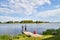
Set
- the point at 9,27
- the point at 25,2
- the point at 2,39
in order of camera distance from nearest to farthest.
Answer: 1. the point at 2,39
2. the point at 25,2
3. the point at 9,27

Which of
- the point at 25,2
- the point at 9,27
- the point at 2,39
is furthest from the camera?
the point at 9,27

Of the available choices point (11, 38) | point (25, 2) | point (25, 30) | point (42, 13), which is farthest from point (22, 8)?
point (25, 30)

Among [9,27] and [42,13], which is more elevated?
[42,13]

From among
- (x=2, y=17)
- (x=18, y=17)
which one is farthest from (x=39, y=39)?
(x=2, y=17)

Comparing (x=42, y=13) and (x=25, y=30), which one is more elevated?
(x=42, y=13)

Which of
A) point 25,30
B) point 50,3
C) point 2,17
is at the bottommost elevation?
point 25,30

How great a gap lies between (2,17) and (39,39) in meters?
1.74

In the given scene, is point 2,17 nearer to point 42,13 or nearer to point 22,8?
point 22,8

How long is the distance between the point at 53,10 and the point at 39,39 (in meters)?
1.42

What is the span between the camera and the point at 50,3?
659 centimetres

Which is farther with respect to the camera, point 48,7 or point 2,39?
point 48,7

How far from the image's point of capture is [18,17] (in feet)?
22.0

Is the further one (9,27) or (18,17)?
Answer: (9,27)

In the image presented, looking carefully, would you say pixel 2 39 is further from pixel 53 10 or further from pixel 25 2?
pixel 53 10
